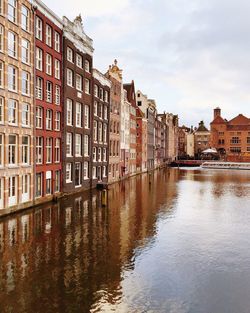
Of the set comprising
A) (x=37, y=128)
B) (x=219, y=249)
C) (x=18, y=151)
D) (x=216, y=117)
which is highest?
(x=216, y=117)

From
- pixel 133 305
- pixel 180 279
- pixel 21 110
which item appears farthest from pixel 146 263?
pixel 21 110

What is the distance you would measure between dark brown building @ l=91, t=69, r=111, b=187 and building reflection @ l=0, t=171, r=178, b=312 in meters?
19.2

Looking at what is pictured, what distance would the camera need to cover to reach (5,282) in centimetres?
1567

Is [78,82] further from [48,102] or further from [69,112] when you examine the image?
[48,102]

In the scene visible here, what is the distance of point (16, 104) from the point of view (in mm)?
33125

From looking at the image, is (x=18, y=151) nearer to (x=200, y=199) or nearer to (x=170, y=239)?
(x=170, y=239)

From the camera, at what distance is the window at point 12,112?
1257 inches

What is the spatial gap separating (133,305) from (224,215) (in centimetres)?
2209

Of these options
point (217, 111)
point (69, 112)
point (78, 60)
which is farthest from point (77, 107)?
point (217, 111)

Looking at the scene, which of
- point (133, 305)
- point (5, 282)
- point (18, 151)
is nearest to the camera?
point (133, 305)

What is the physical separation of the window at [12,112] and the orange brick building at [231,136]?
139 meters

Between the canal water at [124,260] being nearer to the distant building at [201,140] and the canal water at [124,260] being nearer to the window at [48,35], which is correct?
the window at [48,35]

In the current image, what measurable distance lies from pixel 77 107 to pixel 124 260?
3253cm

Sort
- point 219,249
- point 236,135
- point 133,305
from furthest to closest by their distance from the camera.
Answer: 1. point 236,135
2. point 219,249
3. point 133,305
